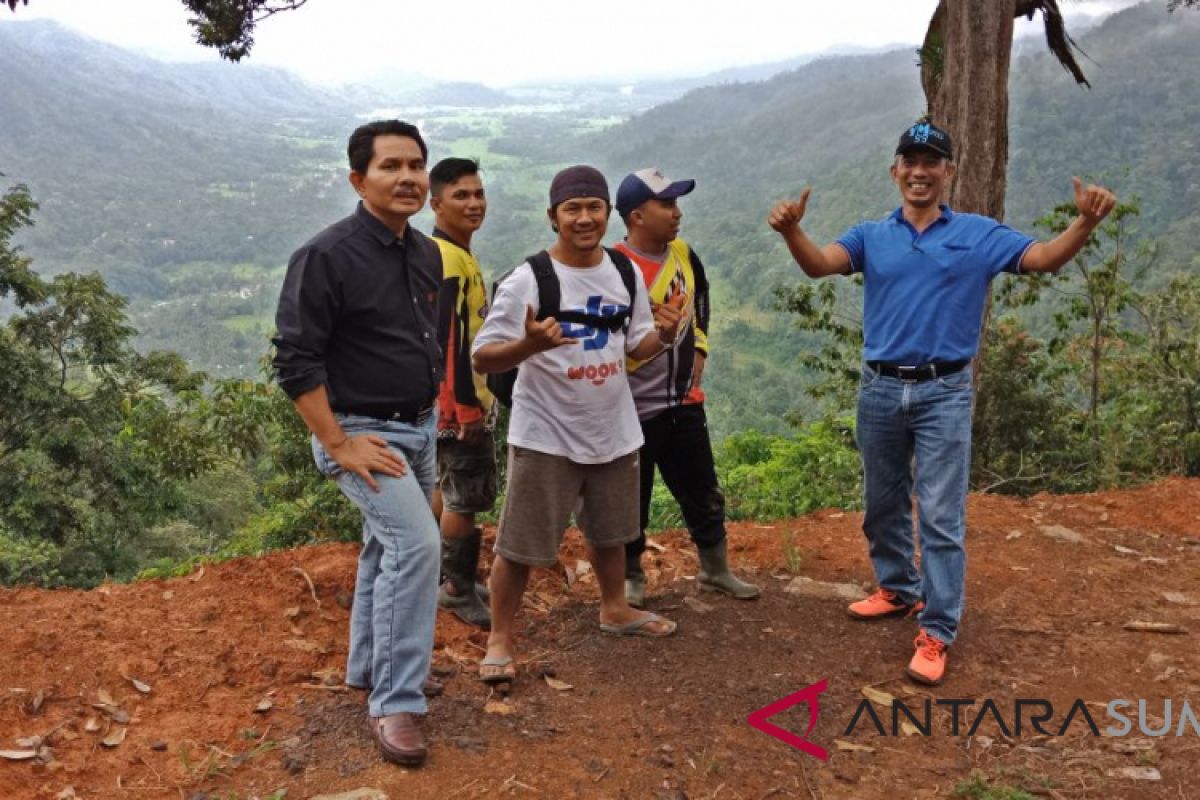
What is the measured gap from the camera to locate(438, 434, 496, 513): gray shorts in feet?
11.5

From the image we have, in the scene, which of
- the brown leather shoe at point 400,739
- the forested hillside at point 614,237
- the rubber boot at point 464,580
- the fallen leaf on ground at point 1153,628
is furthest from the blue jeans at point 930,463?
the forested hillside at point 614,237

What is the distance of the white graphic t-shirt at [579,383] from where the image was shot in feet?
9.71

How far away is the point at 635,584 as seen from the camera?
12.6 feet

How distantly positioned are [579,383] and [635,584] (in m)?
1.20

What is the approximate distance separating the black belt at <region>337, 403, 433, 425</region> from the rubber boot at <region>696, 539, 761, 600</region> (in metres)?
1.62

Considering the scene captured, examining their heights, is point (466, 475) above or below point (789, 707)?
above

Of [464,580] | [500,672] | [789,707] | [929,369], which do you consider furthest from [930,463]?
[464,580]

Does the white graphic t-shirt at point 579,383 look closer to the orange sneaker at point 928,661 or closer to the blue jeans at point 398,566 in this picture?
the blue jeans at point 398,566

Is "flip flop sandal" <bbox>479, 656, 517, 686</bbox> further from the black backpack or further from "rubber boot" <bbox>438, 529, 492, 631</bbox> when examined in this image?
the black backpack

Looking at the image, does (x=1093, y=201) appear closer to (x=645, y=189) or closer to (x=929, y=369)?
(x=929, y=369)

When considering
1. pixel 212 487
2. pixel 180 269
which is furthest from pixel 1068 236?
pixel 180 269

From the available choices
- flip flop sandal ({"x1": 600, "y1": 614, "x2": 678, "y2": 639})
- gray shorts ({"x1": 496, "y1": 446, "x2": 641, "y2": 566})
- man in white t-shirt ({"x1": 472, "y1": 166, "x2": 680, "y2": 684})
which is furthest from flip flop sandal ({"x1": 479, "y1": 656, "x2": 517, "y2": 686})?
flip flop sandal ({"x1": 600, "y1": 614, "x2": 678, "y2": 639})

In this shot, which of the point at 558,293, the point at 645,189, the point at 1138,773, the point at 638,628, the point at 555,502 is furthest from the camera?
the point at 638,628

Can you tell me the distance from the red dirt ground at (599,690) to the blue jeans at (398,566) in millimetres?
216
